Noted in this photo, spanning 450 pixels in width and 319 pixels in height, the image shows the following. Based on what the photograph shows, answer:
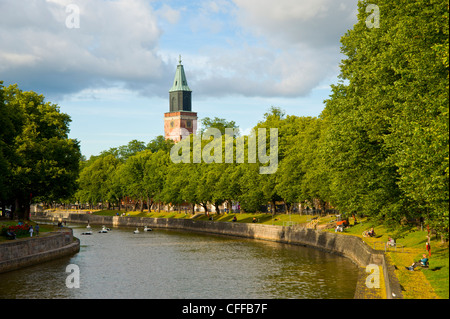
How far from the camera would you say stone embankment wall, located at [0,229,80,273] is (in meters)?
46.6

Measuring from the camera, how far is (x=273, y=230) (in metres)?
→ 80.9

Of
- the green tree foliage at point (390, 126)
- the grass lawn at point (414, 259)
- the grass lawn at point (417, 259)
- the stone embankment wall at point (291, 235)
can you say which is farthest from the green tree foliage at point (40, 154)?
the grass lawn at point (417, 259)

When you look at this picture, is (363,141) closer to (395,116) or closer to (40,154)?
(395,116)

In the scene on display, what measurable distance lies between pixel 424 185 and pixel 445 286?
5772mm

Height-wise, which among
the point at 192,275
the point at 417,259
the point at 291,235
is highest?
the point at 417,259

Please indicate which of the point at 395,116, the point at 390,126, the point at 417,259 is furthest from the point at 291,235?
the point at 395,116

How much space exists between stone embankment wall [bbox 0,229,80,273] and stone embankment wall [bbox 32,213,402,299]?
29.1 m

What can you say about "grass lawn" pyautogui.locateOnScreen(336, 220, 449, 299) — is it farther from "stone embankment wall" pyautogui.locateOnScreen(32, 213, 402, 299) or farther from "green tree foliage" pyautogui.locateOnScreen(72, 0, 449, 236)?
"green tree foliage" pyautogui.locateOnScreen(72, 0, 449, 236)

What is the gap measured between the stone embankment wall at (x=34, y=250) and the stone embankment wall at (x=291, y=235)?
29074 millimetres

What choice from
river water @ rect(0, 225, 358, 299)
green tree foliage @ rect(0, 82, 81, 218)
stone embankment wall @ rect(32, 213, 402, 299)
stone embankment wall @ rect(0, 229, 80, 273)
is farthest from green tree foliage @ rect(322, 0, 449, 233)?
green tree foliage @ rect(0, 82, 81, 218)

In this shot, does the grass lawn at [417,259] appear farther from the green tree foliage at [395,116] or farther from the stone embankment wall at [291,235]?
the green tree foliage at [395,116]

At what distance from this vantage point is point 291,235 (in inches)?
3007

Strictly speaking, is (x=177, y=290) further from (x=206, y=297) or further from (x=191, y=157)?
(x=191, y=157)

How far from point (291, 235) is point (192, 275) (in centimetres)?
3124
